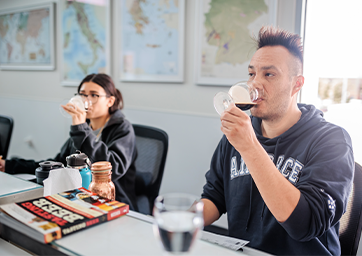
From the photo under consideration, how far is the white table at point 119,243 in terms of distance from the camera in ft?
2.20

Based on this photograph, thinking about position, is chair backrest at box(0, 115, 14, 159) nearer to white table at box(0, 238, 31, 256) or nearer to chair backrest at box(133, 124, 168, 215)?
chair backrest at box(133, 124, 168, 215)

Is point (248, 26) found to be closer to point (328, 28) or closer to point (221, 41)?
point (221, 41)

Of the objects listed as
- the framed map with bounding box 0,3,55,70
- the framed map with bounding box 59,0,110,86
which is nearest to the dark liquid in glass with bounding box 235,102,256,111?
the framed map with bounding box 59,0,110,86

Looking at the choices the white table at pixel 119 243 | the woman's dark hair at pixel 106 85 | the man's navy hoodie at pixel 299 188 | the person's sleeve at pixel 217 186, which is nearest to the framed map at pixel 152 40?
the woman's dark hair at pixel 106 85

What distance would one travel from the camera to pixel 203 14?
8.69 ft

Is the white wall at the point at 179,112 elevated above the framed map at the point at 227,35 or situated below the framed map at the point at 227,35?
below

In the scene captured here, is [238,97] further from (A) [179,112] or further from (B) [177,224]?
(A) [179,112]

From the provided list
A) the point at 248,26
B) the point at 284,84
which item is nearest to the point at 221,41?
the point at 248,26

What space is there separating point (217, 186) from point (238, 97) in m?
0.44

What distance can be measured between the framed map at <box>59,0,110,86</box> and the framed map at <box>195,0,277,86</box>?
1.11m

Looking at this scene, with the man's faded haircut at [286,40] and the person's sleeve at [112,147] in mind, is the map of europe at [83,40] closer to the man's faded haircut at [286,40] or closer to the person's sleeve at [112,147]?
the person's sleeve at [112,147]

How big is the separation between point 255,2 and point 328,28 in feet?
1.78

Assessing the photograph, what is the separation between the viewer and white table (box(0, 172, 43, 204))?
2.87 ft

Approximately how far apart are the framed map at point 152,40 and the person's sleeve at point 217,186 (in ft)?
4.98
